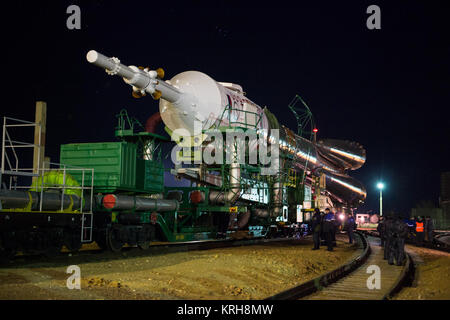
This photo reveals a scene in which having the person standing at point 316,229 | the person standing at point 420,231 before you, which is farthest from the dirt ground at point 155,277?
the person standing at point 420,231

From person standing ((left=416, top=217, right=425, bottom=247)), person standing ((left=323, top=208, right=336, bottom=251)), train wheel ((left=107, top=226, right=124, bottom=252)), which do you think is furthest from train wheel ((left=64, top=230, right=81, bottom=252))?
person standing ((left=416, top=217, right=425, bottom=247))

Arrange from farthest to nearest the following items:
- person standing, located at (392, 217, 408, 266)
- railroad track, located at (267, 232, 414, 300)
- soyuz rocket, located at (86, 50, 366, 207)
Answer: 1. soyuz rocket, located at (86, 50, 366, 207)
2. person standing, located at (392, 217, 408, 266)
3. railroad track, located at (267, 232, 414, 300)

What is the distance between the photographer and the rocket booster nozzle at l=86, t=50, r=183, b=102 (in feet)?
40.6

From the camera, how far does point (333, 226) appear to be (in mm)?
17375

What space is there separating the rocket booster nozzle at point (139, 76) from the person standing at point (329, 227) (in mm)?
7117

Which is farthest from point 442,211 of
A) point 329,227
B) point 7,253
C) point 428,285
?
point 7,253

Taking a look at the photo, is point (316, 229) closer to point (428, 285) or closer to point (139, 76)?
point (428, 285)

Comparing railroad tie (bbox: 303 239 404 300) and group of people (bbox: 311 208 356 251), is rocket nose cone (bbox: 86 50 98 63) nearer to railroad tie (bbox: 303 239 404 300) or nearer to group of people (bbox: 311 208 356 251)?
railroad tie (bbox: 303 239 404 300)

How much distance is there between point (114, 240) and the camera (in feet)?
44.3

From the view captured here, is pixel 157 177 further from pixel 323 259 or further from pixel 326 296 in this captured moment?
pixel 326 296

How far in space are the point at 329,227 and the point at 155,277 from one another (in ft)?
32.6

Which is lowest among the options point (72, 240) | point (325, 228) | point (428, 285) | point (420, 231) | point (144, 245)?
point (428, 285)

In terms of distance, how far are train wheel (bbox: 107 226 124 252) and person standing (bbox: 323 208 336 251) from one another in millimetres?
7586
